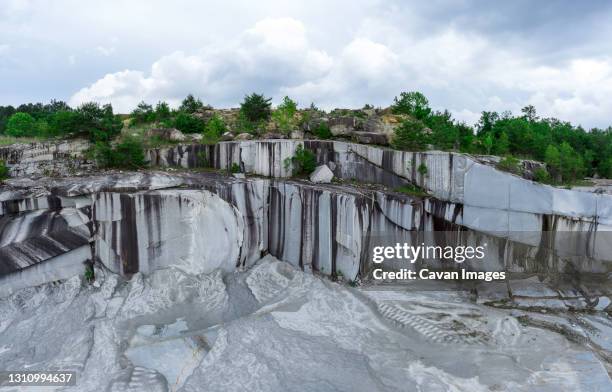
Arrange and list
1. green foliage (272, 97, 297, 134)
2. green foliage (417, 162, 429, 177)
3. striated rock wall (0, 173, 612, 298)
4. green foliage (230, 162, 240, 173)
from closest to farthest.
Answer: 1. striated rock wall (0, 173, 612, 298)
2. green foliage (417, 162, 429, 177)
3. green foliage (230, 162, 240, 173)
4. green foliage (272, 97, 297, 134)

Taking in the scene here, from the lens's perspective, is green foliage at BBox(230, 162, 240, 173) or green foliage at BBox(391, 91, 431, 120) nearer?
green foliage at BBox(230, 162, 240, 173)

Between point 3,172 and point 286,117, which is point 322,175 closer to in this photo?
point 286,117

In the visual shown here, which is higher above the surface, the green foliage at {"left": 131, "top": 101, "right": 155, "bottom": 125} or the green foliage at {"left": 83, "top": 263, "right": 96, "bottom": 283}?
the green foliage at {"left": 131, "top": 101, "right": 155, "bottom": 125}

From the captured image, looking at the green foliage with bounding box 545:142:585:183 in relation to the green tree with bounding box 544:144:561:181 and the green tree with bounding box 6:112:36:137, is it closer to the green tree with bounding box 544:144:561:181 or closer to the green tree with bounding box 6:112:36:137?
the green tree with bounding box 544:144:561:181

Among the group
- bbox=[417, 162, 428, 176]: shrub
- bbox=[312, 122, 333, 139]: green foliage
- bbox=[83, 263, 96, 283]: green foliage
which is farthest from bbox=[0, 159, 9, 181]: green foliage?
bbox=[417, 162, 428, 176]: shrub

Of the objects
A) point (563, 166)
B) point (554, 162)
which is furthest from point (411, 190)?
point (563, 166)

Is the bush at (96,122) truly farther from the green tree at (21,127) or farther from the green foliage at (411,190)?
the green foliage at (411,190)

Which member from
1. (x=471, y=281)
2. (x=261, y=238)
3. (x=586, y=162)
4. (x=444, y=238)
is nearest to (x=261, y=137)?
(x=261, y=238)

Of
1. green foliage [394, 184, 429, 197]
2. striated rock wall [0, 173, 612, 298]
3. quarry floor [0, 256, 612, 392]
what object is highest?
green foliage [394, 184, 429, 197]
